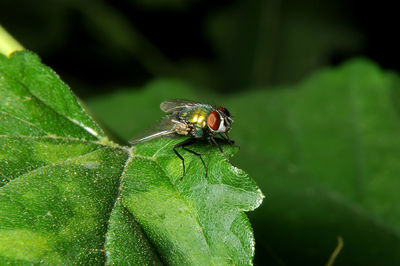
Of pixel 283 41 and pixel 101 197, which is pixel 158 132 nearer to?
pixel 101 197

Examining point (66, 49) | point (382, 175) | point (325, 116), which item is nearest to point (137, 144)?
point (382, 175)

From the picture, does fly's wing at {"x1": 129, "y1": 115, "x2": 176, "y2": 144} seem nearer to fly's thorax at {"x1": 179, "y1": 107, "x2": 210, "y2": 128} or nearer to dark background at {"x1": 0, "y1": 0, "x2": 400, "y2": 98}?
fly's thorax at {"x1": 179, "y1": 107, "x2": 210, "y2": 128}

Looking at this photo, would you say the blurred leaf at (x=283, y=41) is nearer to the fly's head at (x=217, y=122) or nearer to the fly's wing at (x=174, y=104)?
the fly's wing at (x=174, y=104)


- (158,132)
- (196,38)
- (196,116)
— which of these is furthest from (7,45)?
(196,38)

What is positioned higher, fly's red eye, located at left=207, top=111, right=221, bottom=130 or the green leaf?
fly's red eye, located at left=207, top=111, right=221, bottom=130

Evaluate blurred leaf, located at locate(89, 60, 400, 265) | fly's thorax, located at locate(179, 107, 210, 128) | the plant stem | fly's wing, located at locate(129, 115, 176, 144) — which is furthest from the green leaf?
blurred leaf, located at locate(89, 60, 400, 265)
